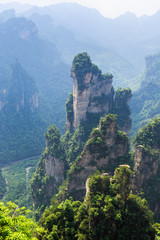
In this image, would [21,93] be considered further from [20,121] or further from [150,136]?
[150,136]

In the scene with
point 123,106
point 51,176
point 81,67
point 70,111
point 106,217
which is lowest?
point 106,217

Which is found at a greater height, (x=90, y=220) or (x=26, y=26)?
(x=26, y=26)

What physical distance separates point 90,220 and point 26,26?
502ft

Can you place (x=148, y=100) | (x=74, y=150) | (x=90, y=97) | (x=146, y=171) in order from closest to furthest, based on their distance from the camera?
1. (x=146, y=171)
2. (x=74, y=150)
3. (x=90, y=97)
4. (x=148, y=100)

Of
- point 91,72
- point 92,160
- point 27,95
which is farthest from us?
point 27,95

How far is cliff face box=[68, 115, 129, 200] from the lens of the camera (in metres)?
34.6

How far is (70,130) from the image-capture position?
58.5 meters

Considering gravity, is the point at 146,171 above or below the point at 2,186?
below

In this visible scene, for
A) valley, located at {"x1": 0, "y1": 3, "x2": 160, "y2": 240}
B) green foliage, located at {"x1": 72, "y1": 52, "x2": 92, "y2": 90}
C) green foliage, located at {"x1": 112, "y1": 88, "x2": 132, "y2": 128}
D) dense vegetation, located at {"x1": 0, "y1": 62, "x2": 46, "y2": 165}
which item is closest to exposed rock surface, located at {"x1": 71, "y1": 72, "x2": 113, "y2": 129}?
valley, located at {"x1": 0, "y1": 3, "x2": 160, "y2": 240}

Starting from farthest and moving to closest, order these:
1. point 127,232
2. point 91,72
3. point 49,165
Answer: point 91,72, point 49,165, point 127,232

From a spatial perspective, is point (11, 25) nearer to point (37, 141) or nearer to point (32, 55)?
point (32, 55)

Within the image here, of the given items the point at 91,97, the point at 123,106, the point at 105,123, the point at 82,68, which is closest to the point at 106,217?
the point at 105,123

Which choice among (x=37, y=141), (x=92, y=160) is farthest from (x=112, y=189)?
(x=37, y=141)

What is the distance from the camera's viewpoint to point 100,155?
34.7 metres
